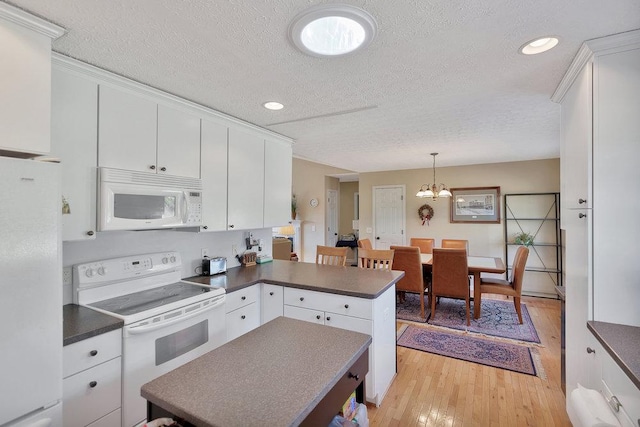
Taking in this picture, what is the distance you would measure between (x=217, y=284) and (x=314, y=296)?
78cm

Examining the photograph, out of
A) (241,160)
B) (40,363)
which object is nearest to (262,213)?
(241,160)

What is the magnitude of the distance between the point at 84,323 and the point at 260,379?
1.18 meters

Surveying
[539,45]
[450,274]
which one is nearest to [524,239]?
[450,274]

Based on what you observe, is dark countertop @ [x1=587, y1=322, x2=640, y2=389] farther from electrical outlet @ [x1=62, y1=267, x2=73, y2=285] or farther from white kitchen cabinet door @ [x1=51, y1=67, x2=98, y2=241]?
→ electrical outlet @ [x1=62, y1=267, x2=73, y2=285]

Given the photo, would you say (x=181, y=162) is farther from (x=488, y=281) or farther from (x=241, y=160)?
(x=488, y=281)

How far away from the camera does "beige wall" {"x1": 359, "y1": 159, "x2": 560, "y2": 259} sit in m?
5.04

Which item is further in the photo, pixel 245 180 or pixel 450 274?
pixel 450 274

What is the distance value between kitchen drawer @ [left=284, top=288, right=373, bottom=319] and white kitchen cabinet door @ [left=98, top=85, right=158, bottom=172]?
1416 mm

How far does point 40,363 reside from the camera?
3.83ft

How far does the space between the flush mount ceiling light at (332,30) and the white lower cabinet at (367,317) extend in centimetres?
160

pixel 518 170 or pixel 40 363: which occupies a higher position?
pixel 518 170

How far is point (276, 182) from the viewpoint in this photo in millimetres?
3201

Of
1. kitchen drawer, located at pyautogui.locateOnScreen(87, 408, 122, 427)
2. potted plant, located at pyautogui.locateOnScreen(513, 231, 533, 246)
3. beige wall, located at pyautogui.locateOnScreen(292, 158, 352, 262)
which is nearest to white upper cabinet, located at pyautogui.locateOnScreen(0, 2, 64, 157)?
kitchen drawer, located at pyautogui.locateOnScreen(87, 408, 122, 427)

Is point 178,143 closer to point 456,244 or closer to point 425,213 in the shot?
point 456,244
